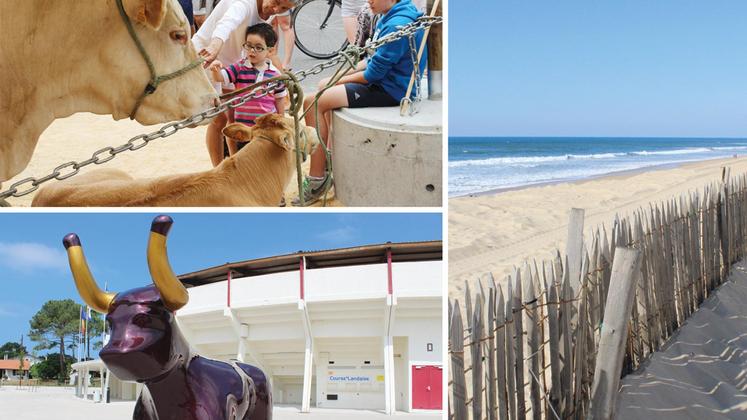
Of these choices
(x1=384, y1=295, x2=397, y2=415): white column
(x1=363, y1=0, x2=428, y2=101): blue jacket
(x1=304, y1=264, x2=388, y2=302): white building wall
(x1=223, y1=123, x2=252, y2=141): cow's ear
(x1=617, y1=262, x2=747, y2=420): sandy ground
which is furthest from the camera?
(x1=304, y1=264, x2=388, y2=302): white building wall

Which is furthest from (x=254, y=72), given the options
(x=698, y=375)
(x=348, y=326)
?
(x=698, y=375)

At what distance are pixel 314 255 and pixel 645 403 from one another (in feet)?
7.06

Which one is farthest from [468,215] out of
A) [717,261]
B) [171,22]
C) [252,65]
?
[171,22]

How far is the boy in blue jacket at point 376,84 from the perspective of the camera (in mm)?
3436

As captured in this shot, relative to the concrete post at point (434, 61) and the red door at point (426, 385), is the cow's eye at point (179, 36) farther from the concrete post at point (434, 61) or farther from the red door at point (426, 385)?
the red door at point (426, 385)

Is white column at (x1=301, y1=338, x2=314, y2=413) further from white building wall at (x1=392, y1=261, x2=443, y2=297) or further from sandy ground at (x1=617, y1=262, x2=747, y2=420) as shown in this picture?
sandy ground at (x1=617, y1=262, x2=747, y2=420)

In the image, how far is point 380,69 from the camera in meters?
3.50

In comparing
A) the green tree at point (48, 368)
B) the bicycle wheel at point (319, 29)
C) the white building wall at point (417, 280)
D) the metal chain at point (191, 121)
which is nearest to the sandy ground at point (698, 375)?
the white building wall at point (417, 280)

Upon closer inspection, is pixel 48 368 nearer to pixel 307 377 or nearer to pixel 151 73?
pixel 307 377

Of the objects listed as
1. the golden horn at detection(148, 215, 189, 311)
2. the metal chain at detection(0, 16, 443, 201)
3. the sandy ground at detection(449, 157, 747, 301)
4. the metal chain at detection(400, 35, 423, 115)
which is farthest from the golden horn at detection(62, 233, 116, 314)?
the sandy ground at detection(449, 157, 747, 301)

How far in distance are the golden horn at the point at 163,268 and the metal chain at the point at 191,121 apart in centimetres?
61

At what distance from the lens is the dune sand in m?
4.10

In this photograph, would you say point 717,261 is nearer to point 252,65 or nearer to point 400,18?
point 400,18

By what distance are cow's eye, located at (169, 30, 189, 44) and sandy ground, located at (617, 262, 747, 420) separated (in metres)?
3.07
